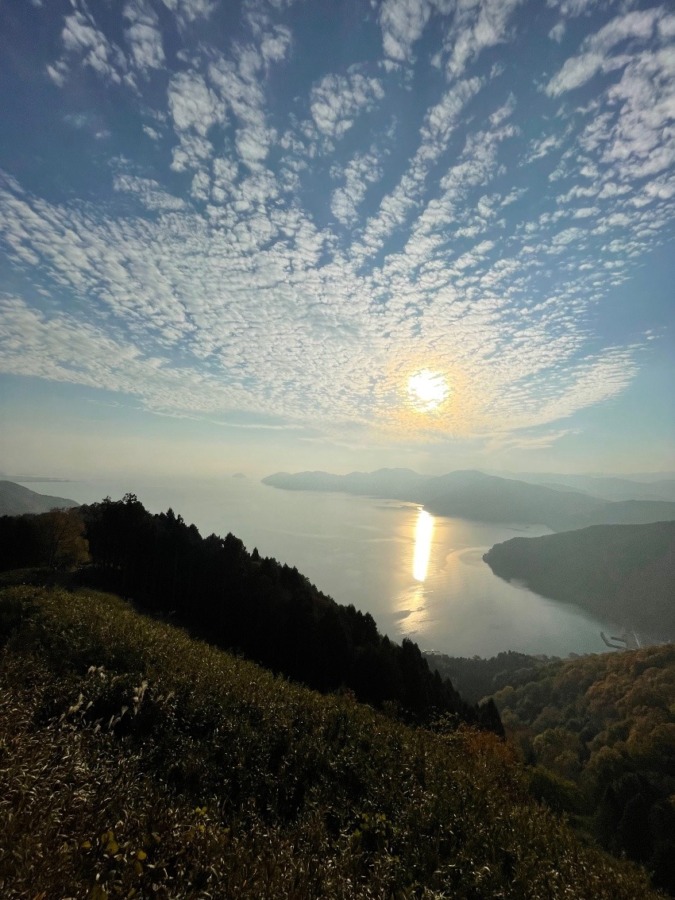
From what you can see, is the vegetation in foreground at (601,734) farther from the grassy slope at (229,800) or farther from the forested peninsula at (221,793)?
the grassy slope at (229,800)

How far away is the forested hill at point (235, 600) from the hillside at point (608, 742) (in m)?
12.0

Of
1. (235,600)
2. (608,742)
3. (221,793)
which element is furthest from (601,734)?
(221,793)

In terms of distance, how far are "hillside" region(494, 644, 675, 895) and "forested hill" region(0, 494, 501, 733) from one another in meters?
12.0

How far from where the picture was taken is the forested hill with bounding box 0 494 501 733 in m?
34.2

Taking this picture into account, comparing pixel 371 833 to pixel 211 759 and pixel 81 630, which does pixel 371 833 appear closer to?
pixel 211 759

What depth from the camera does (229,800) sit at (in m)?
7.46

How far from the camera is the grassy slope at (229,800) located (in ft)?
15.4

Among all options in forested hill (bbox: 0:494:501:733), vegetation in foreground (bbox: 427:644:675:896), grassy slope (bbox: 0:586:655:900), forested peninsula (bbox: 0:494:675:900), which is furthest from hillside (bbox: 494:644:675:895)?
grassy slope (bbox: 0:586:655:900)

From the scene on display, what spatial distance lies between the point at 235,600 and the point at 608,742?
8214 cm

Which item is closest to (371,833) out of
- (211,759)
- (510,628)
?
(211,759)

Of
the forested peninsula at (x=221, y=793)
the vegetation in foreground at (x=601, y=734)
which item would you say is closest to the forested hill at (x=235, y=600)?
the vegetation in foreground at (x=601, y=734)

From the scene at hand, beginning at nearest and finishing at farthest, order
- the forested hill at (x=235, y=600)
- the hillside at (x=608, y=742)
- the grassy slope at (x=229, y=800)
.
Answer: the grassy slope at (x=229, y=800)
the forested hill at (x=235, y=600)
the hillside at (x=608, y=742)

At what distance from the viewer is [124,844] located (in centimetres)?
459

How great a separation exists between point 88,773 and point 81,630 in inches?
375
